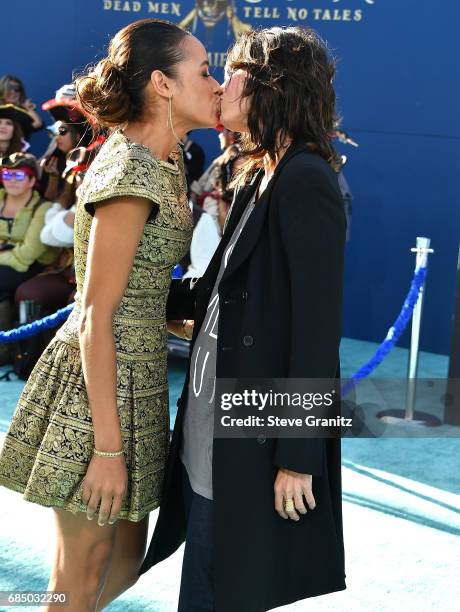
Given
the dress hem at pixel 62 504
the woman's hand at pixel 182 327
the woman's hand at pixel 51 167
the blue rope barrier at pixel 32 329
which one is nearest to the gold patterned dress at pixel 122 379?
the dress hem at pixel 62 504

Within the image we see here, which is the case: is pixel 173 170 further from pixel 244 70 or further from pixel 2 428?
pixel 2 428

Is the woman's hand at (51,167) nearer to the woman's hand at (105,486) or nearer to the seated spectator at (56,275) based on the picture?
the seated spectator at (56,275)

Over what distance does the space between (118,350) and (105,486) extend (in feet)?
1.12

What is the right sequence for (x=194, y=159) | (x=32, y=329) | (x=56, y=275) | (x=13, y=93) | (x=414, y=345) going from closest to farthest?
1. (x=32, y=329)
2. (x=414, y=345)
3. (x=56, y=275)
4. (x=194, y=159)
5. (x=13, y=93)

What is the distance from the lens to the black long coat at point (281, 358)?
2.01 meters

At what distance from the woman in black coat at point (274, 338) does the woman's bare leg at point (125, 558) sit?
31 cm

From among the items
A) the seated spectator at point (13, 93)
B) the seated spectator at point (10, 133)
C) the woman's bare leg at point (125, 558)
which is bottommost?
the woman's bare leg at point (125, 558)

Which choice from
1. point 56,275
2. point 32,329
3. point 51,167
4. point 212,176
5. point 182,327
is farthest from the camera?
point 51,167

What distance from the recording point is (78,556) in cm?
228

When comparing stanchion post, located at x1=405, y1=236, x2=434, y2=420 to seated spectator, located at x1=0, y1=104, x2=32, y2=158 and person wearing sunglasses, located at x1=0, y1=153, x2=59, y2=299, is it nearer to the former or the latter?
person wearing sunglasses, located at x1=0, y1=153, x2=59, y2=299

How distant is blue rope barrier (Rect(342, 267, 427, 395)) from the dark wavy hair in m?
2.73

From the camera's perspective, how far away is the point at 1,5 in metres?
9.16

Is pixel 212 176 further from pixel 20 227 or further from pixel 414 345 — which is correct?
pixel 414 345

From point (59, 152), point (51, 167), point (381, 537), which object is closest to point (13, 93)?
point (59, 152)
